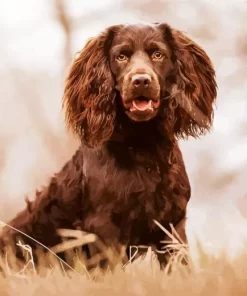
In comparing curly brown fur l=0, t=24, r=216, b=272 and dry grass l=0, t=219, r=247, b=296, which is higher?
curly brown fur l=0, t=24, r=216, b=272

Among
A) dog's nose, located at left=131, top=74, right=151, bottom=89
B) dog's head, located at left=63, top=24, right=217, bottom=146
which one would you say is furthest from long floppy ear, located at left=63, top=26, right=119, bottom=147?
dog's nose, located at left=131, top=74, right=151, bottom=89

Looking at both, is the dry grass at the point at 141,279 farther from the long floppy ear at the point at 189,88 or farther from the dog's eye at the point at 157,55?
the dog's eye at the point at 157,55

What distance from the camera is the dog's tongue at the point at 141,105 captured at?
1.23m

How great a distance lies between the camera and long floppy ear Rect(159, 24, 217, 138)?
1.32 metres

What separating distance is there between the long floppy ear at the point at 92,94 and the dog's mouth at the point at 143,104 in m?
0.08

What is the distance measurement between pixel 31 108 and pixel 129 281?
0.54 m

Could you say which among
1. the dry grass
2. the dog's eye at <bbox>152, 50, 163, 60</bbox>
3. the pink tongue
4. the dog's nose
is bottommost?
the dry grass

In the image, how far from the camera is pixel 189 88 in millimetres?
1348

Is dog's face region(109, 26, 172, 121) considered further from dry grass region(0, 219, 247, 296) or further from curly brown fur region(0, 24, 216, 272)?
dry grass region(0, 219, 247, 296)

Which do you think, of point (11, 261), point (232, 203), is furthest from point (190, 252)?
point (11, 261)

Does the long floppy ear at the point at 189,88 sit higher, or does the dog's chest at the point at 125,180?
the long floppy ear at the point at 189,88

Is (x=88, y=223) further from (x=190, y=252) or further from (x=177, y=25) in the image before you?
(x=177, y=25)

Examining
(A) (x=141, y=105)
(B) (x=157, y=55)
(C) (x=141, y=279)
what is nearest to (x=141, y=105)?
(A) (x=141, y=105)

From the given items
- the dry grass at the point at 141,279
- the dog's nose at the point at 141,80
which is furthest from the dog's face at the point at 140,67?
the dry grass at the point at 141,279
